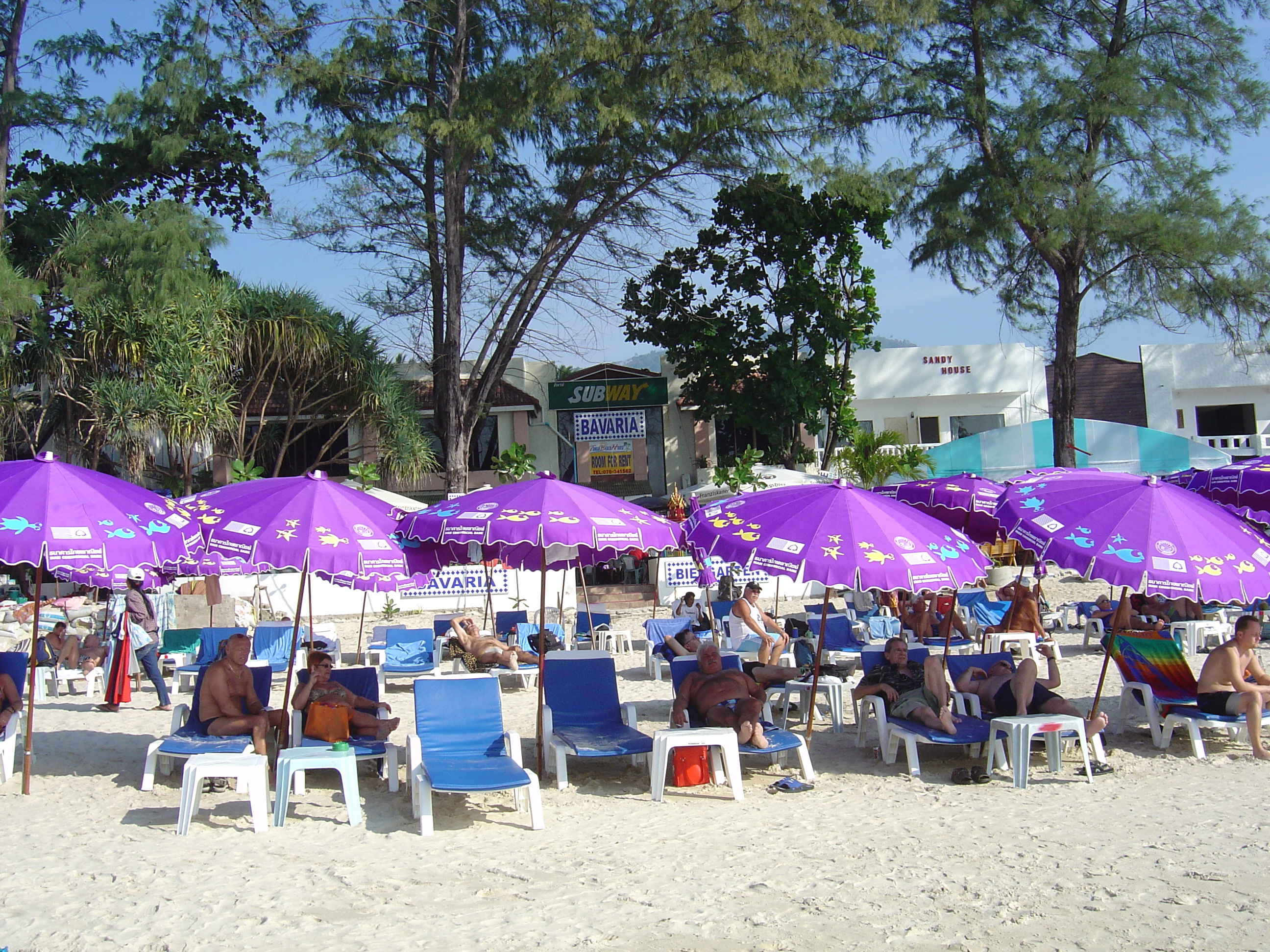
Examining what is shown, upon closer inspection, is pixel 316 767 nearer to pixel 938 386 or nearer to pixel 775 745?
pixel 775 745

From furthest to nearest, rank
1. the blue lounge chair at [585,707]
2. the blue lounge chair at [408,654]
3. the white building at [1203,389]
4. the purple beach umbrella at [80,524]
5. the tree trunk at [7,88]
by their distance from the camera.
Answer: the white building at [1203,389], the tree trunk at [7,88], the blue lounge chair at [408,654], the blue lounge chair at [585,707], the purple beach umbrella at [80,524]

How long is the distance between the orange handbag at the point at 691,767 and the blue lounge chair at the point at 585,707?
245 millimetres

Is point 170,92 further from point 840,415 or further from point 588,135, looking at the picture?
point 840,415

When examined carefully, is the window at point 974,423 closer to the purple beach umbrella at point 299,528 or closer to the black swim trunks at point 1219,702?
the black swim trunks at point 1219,702

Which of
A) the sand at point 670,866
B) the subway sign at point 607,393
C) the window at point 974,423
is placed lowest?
the sand at point 670,866

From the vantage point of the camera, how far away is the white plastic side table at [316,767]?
680 centimetres

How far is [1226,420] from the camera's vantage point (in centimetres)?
3822

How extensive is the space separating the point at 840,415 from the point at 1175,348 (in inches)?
555

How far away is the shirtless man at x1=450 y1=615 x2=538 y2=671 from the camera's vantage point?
40.9 feet

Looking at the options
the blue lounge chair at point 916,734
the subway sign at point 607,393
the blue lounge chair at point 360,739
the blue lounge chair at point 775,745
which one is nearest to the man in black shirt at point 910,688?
the blue lounge chair at point 916,734

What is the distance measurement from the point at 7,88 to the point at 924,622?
74.4 ft

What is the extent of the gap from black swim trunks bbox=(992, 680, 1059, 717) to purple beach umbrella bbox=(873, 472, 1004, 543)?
8.70 feet

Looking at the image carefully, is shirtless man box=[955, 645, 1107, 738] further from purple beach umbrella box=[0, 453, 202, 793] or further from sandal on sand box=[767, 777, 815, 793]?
purple beach umbrella box=[0, 453, 202, 793]

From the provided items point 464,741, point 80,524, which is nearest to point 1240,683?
point 464,741
